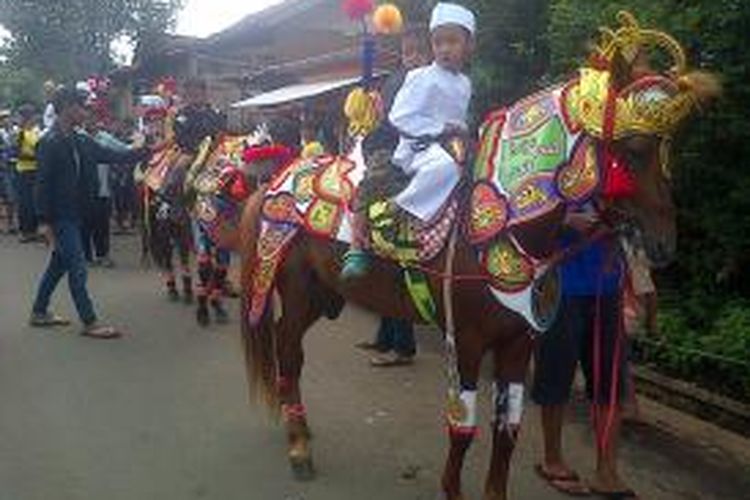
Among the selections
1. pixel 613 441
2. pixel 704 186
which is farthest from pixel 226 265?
pixel 613 441

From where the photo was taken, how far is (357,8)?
575cm

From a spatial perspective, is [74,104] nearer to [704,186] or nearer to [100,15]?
[704,186]

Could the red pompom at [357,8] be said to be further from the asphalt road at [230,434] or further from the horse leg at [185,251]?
the horse leg at [185,251]

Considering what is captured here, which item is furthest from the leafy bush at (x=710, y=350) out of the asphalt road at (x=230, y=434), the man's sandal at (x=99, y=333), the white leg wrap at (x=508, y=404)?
the man's sandal at (x=99, y=333)

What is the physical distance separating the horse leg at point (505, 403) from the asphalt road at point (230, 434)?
433 millimetres

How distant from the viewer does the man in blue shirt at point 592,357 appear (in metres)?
5.65

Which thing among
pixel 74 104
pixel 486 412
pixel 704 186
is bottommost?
pixel 486 412

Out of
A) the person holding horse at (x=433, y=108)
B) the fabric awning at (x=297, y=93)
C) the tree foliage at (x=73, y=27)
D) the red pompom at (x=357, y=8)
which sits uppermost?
the tree foliage at (x=73, y=27)

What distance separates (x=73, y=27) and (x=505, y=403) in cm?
4207

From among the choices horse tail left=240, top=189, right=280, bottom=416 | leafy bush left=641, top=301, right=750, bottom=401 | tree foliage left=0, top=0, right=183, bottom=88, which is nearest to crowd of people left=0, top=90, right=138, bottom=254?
horse tail left=240, top=189, right=280, bottom=416

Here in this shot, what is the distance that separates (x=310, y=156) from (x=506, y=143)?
202 cm

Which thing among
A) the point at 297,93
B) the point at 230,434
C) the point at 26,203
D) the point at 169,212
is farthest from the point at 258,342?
the point at 26,203

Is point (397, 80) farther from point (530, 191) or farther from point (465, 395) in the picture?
point (465, 395)

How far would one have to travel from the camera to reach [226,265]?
10773 mm
